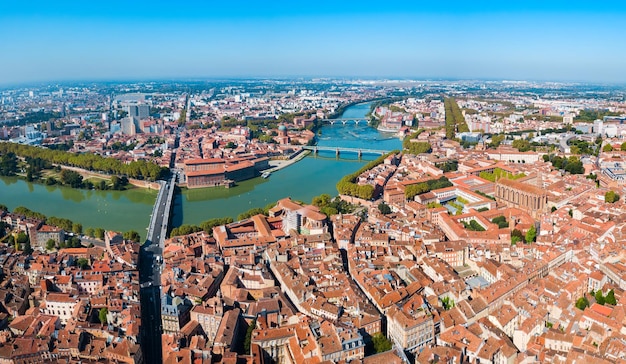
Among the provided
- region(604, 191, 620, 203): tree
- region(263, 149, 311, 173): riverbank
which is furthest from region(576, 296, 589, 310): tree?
region(263, 149, 311, 173): riverbank

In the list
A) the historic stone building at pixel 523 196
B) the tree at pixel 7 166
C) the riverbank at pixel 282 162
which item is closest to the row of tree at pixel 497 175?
the historic stone building at pixel 523 196

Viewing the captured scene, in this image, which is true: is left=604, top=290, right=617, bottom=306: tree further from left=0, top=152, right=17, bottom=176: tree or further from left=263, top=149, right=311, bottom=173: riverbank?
left=0, top=152, right=17, bottom=176: tree

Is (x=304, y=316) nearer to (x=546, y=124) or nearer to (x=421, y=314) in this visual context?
(x=421, y=314)

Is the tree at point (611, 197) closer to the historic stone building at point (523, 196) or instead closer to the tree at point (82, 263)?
the historic stone building at point (523, 196)

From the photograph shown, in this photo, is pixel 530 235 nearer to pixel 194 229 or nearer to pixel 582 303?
pixel 582 303

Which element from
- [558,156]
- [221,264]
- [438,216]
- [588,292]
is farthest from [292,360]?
[558,156]

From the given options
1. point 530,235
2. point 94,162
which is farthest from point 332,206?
point 94,162

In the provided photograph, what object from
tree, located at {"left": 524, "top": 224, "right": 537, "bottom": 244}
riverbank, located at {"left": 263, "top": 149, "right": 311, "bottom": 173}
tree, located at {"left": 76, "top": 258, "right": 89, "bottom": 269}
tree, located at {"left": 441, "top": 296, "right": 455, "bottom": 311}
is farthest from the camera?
riverbank, located at {"left": 263, "top": 149, "right": 311, "bottom": 173}
